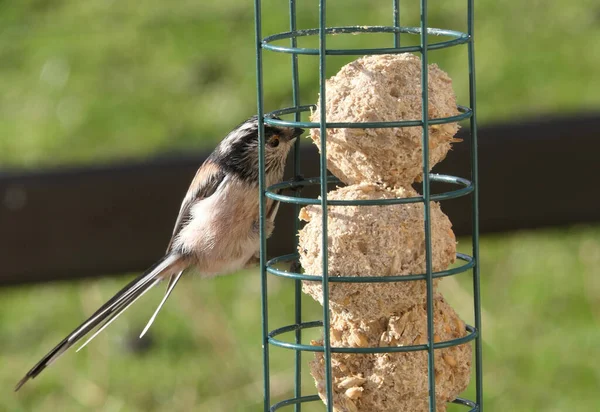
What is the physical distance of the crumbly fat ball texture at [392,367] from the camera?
354 centimetres

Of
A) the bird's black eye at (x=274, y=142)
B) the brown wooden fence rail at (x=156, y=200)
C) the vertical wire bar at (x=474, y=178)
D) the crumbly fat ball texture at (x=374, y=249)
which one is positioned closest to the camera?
the crumbly fat ball texture at (x=374, y=249)

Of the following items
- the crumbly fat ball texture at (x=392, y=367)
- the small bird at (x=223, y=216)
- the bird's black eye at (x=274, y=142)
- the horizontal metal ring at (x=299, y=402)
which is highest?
the bird's black eye at (x=274, y=142)

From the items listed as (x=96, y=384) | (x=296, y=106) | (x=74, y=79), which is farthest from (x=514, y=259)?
(x=296, y=106)

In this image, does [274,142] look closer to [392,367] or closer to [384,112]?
[384,112]

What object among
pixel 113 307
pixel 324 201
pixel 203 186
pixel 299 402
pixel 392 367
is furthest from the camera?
pixel 203 186

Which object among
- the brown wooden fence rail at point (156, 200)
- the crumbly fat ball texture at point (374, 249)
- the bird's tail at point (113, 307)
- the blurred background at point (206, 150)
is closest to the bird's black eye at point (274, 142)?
the bird's tail at point (113, 307)

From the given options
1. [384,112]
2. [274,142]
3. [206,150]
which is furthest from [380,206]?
[206,150]

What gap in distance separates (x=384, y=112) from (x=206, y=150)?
3557mm

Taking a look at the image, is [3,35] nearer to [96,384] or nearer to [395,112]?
[96,384]

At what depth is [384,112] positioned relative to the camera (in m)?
3.48

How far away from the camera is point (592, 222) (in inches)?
282

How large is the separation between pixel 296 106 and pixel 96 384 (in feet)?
11.5

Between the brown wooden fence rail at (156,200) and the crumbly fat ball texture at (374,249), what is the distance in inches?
118

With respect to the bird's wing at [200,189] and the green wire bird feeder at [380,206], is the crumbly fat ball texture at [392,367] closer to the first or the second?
the green wire bird feeder at [380,206]
